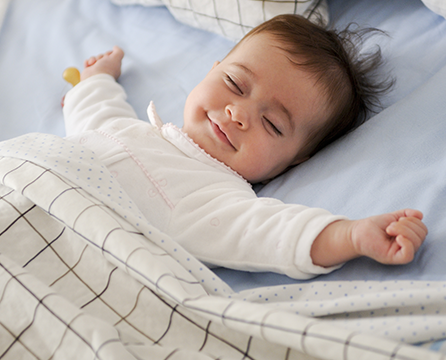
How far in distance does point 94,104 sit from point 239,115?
0.61 metres

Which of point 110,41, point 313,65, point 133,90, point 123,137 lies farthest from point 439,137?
point 110,41

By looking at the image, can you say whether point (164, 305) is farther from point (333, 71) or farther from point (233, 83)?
point (333, 71)

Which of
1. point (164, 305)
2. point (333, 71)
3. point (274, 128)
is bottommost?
point (164, 305)

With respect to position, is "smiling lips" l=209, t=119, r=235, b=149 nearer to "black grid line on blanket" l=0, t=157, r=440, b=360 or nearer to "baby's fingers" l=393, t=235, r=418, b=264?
"black grid line on blanket" l=0, t=157, r=440, b=360

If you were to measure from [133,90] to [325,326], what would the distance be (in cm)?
124

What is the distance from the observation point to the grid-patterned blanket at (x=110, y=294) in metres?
0.55

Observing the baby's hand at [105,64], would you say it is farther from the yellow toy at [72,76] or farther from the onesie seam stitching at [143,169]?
the onesie seam stitching at [143,169]

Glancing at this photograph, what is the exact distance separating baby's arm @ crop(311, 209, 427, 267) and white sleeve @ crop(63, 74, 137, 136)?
0.85m

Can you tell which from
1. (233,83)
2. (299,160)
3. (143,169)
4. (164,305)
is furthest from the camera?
(299,160)

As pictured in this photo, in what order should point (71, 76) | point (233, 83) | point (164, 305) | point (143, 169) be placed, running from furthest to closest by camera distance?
point (71, 76)
point (233, 83)
point (143, 169)
point (164, 305)

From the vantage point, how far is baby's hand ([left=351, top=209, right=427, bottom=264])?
2.34 feet

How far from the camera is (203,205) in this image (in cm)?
94

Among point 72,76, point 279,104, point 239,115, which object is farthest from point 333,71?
point 72,76

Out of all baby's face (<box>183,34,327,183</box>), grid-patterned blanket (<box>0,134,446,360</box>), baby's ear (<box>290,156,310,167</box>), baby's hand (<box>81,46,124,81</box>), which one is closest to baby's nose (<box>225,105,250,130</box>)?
baby's face (<box>183,34,327,183</box>)
